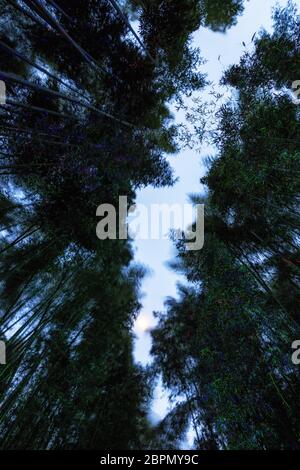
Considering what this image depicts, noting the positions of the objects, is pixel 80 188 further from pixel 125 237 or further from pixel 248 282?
pixel 248 282

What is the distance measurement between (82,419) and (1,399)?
1.24 metres

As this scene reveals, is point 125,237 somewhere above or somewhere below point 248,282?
above

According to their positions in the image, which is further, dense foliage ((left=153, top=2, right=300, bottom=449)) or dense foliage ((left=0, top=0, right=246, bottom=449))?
dense foliage ((left=0, top=0, right=246, bottom=449))

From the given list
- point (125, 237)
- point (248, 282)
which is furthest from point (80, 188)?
point (248, 282)

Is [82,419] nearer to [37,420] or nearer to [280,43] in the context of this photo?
[37,420]

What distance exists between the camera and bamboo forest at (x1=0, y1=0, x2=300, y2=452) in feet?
12.3

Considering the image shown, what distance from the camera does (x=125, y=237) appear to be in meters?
5.98

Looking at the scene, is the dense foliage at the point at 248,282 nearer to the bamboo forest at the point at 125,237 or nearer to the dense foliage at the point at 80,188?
the bamboo forest at the point at 125,237

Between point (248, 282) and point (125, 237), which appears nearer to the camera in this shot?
point (248, 282)

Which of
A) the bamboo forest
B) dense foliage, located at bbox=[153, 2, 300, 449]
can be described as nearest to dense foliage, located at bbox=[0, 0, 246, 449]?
the bamboo forest

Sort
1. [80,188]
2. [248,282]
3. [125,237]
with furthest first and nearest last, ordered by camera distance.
Result: [125,237]
[80,188]
[248,282]

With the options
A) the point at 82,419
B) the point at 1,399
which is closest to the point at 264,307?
the point at 82,419

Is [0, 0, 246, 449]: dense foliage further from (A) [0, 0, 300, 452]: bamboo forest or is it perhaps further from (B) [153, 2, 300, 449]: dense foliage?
(B) [153, 2, 300, 449]: dense foliage

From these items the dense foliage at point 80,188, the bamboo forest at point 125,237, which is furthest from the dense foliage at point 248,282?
the dense foliage at point 80,188
